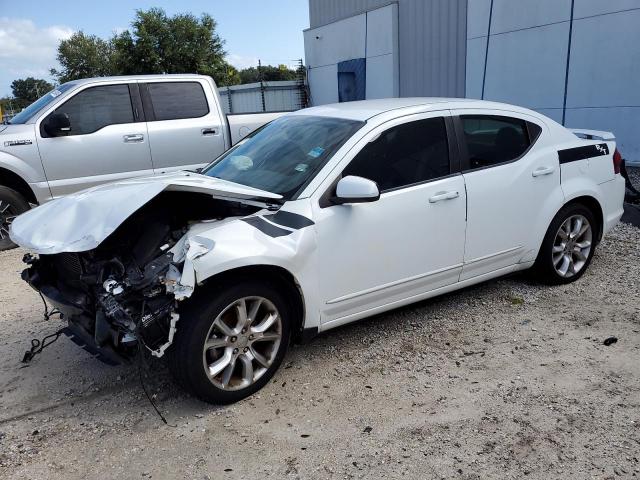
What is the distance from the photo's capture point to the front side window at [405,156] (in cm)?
364

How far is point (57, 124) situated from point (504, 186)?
210 inches

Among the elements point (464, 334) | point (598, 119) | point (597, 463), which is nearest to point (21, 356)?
point (464, 334)

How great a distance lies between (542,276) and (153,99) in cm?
538

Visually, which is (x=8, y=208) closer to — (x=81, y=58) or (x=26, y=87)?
(x=81, y=58)

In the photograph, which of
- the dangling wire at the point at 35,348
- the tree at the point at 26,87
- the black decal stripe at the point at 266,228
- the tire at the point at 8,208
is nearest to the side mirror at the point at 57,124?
the tire at the point at 8,208

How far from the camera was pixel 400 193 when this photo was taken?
145 inches

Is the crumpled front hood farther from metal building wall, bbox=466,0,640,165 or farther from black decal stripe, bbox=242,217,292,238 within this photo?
metal building wall, bbox=466,0,640,165

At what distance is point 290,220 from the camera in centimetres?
331

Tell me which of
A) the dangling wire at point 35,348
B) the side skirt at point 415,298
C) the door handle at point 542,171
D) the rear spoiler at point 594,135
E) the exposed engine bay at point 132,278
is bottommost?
the dangling wire at point 35,348

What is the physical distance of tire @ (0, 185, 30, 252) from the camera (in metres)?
6.68

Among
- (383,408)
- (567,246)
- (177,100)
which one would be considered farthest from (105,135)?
(567,246)

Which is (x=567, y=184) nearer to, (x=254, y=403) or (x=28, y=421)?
(x=254, y=403)

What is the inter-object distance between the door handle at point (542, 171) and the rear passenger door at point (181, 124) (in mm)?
4571

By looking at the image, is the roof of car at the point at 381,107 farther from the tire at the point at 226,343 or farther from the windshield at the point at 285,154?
the tire at the point at 226,343
